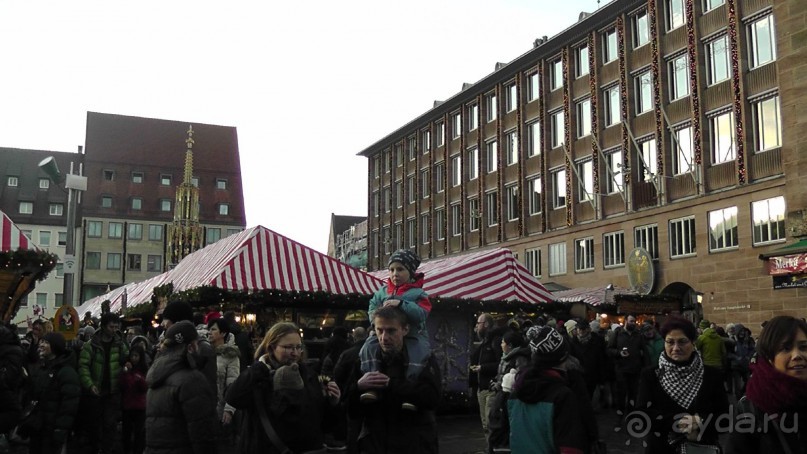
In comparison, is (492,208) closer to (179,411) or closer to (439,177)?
(439,177)

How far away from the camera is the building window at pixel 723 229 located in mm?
29266

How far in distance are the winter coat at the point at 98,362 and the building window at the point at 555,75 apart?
3338cm

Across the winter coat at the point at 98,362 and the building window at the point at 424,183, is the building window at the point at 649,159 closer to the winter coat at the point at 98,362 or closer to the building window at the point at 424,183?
the building window at the point at 424,183

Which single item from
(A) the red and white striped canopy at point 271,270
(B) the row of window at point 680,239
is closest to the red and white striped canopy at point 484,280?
(A) the red and white striped canopy at point 271,270

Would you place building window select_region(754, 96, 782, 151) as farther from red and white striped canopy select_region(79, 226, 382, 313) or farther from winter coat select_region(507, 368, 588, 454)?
winter coat select_region(507, 368, 588, 454)

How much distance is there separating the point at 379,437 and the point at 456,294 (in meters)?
11.2

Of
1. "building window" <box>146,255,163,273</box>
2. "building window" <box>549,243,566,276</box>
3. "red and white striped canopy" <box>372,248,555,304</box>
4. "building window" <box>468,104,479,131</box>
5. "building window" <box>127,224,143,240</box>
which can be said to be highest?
"building window" <box>468,104,479,131</box>

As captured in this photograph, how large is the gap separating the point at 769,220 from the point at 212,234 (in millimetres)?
57664

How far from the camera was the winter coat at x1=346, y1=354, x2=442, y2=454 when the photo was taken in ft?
15.3

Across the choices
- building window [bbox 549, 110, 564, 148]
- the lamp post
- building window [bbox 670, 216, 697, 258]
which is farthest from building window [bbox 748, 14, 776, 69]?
the lamp post

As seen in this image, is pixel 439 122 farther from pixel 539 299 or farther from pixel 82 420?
pixel 82 420

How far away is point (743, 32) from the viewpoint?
29.3m

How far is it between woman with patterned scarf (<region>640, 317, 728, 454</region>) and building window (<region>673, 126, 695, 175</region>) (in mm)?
27654

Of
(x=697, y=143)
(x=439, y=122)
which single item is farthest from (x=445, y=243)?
(x=697, y=143)
